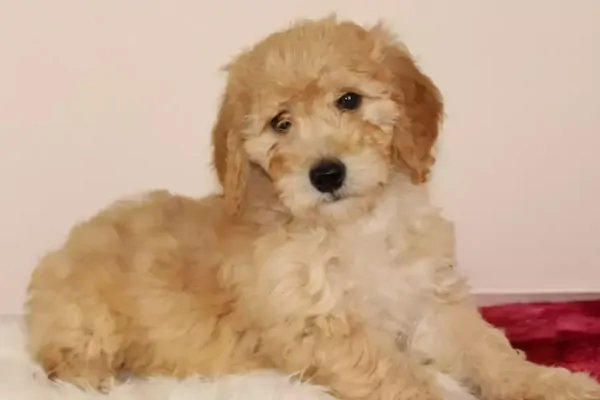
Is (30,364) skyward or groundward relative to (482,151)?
groundward

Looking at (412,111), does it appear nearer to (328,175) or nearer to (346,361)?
(328,175)

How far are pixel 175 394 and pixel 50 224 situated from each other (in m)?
1.16

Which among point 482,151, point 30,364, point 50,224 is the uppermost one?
point 482,151

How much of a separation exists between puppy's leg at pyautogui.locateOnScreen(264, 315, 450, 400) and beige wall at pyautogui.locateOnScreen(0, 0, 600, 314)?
1093mm

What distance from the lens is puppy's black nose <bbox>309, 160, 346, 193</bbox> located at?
2.26 m

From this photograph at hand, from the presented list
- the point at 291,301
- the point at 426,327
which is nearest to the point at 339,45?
the point at 291,301

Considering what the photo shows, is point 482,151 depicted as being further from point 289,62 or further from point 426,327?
point 289,62

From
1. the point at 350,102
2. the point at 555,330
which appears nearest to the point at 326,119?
the point at 350,102

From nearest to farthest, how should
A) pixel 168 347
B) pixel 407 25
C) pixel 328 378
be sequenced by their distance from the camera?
1. pixel 328 378
2. pixel 168 347
3. pixel 407 25

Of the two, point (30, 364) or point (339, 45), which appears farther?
point (30, 364)

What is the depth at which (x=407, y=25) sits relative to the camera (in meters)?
3.16

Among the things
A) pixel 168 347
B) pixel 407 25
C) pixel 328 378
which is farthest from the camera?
pixel 407 25

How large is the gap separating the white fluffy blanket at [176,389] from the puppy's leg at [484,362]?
17.4 inches

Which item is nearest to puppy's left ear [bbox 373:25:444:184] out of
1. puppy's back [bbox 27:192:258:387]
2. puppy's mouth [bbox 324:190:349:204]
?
puppy's mouth [bbox 324:190:349:204]
